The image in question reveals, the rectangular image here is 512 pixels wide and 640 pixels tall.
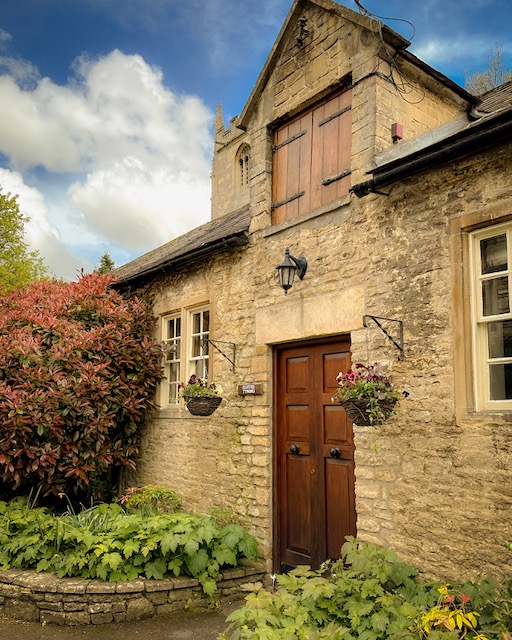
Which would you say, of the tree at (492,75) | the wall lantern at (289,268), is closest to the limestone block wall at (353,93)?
the wall lantern at (289,268)

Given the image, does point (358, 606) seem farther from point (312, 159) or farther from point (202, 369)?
point (312, 159)

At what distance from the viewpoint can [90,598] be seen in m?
5.36

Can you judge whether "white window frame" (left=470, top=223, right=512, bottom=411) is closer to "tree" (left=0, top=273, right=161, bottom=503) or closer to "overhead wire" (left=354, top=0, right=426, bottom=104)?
"overhead wire" (left=354, top=0, right=426, bottom=104)

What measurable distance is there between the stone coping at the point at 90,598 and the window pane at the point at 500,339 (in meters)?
3.33

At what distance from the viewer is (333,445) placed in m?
5.81

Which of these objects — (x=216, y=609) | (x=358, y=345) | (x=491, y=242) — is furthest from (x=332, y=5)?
(x=216, y=609)

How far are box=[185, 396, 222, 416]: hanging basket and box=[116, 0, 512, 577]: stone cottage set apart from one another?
12.4 inches

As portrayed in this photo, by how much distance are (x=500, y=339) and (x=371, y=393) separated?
1.10 meters

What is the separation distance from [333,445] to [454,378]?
1770 mm

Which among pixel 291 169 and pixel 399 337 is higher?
pixel 291 169

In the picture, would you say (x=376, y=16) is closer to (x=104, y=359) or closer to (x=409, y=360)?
(x=409, y=360)

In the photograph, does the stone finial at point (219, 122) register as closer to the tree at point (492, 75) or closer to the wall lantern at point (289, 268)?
the tree at point (492, 75)

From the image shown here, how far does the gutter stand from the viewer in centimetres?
417

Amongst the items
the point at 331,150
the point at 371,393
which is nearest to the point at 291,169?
the point at 331,150
